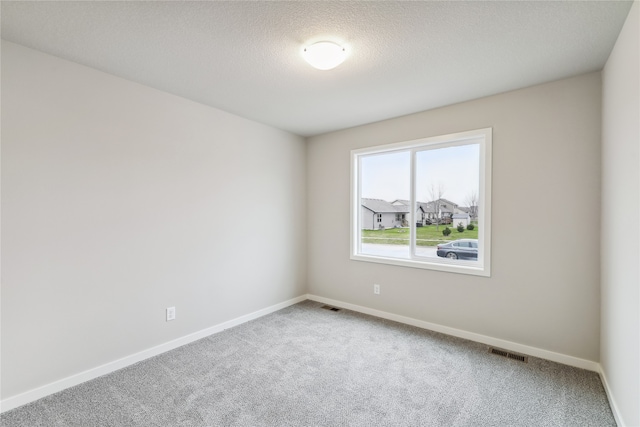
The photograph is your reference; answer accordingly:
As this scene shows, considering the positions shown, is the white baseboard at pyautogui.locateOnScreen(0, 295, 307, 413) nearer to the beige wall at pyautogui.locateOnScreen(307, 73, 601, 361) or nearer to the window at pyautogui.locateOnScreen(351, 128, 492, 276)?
the window at pyautogui.locateOnScreen(351, 128, 492, 276)

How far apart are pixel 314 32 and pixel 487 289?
276 cm

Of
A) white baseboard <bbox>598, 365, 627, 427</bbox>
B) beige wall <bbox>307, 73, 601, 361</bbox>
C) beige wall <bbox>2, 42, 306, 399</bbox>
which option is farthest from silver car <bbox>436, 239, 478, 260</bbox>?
beige wall <bbox>2, 42, 306, 399</bbox>

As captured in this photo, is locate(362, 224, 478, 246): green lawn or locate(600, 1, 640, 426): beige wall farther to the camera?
locate(362, 224, 478, 246): green lawn

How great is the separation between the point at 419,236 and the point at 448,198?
0.55 metres

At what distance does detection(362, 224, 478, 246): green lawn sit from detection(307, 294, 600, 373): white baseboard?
889 millimetres

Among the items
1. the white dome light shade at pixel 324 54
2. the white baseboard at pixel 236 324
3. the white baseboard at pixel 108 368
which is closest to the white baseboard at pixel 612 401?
the white baseboard at pixel 236 324

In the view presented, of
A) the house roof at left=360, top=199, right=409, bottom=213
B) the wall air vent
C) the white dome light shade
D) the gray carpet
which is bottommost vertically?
the gray carpet

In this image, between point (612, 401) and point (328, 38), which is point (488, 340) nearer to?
point (612, 401)

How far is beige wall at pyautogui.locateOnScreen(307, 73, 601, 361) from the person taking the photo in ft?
8.05

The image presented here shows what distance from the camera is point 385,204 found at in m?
3.89

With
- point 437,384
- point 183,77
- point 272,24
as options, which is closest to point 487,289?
point 437,384

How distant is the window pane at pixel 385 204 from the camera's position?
12.1ft

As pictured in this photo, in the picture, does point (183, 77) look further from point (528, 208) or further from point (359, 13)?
point (528, 208)

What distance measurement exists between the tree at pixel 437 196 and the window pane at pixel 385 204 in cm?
29
